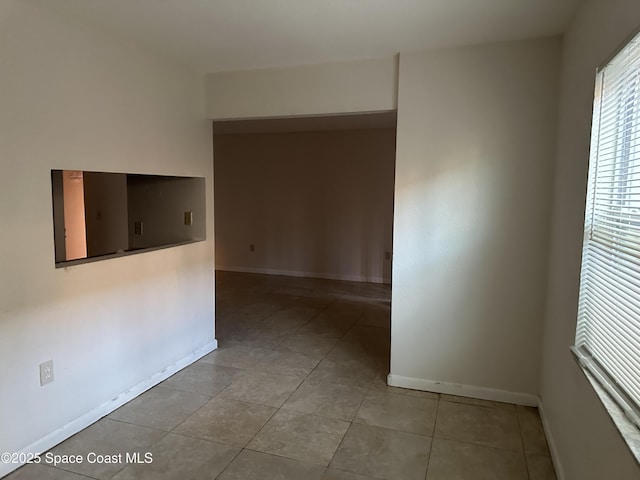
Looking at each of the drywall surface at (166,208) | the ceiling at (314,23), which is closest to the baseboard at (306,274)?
the drywall surface at (166,208)

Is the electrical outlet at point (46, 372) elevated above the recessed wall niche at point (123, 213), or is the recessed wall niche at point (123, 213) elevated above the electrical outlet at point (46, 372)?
the recessed wall niche at point (123, 213)

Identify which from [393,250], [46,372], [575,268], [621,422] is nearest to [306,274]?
[393,250]

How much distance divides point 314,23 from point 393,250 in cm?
153

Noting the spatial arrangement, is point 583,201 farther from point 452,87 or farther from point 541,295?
point 452,87

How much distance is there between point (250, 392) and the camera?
3.03 meters

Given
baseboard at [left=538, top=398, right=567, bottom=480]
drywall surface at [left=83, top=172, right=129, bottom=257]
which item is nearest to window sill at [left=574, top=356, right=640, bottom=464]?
baseboard at [left=538, top=398, right=567, bottom=480]

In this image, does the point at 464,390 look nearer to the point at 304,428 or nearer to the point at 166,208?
the point at 304,428

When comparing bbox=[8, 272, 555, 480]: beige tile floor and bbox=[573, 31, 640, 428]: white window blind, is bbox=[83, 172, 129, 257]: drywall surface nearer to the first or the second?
bbox=[8, 272, 555, 480]: beige tile floor

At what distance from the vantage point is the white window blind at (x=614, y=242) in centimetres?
146

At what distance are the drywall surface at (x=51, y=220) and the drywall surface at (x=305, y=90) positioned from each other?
265 mm

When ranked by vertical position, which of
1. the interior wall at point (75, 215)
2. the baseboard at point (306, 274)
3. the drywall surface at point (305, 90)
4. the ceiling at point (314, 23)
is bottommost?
the baseboard at point (306, 274)

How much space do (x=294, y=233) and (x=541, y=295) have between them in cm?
476

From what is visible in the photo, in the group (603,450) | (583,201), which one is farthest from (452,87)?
(603,450)

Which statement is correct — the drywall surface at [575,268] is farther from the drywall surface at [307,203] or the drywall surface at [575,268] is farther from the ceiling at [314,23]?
the drywall surface at [307,203]
